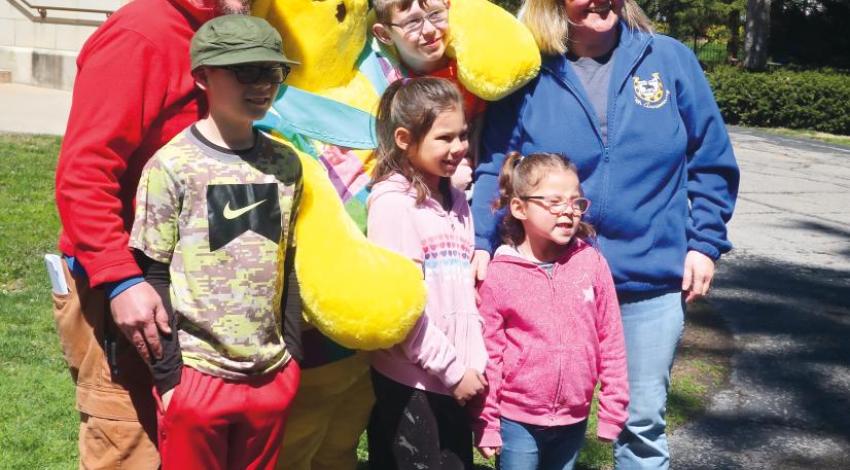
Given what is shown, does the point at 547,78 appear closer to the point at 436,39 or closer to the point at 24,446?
the point at 436,39

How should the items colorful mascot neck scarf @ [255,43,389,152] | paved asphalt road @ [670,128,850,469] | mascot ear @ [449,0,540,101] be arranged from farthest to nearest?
paved asphalt road @ [670,128,850,469]
mascot ear @ [449,0,540,101]
colorful mascot neck scarf @ [255,43,389,152]

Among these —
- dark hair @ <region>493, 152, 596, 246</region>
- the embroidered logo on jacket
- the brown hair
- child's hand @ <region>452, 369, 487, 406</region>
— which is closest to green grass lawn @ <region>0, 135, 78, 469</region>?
child's hand @ <region>452, 369, 487, 406</region>

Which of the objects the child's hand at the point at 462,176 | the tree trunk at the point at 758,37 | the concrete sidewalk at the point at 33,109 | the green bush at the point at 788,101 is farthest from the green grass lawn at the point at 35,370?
the tree trunk at the point at 758,37

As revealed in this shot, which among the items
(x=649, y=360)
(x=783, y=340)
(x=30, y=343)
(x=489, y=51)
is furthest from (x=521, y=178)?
(x=783, y=340)

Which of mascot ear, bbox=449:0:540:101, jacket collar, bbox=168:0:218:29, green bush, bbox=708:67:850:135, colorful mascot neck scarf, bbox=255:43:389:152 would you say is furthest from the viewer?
green bush, bbox=708:67:850:135

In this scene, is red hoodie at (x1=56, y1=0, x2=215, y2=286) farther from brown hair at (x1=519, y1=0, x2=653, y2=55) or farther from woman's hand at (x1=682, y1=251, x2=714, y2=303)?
woman's hand at (x1=682, y1=251, x2=714, y2=303)

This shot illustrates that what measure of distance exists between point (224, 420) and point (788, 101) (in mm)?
21131

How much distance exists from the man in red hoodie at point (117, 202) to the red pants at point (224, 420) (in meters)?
0.16

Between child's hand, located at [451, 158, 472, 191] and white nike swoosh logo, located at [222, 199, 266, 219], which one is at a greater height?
child's hand, located at [451, 158, 472, 191]

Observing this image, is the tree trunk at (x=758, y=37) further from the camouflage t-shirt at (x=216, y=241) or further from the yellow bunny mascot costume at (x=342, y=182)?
the camouflage t-shirt at (x=216, y=241)

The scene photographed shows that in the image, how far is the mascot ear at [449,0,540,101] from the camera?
3100 mm

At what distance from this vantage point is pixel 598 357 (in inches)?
125

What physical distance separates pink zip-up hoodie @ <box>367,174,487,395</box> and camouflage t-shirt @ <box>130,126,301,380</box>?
37 centimetres

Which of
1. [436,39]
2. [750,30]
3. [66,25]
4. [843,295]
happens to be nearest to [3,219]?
[436,39]
